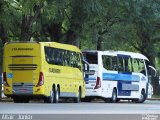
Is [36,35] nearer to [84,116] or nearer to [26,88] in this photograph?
[26,88]

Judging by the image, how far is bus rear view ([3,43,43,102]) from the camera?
28922 mm

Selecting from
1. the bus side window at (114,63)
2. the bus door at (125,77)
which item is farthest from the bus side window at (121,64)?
the bus side window at (114,63)

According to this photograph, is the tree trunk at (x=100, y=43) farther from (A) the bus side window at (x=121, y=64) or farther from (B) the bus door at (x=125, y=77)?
(A) the bus side window at (x=121, y=64)

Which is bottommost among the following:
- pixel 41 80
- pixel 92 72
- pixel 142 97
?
pixel 142 97

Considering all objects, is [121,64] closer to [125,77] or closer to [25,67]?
[125,77]

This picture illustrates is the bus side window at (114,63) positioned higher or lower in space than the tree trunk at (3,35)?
lower

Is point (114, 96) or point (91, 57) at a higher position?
point (91, 57)

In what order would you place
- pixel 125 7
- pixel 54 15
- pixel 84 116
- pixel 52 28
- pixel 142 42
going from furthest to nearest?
pixel 142 42
pixel 52 28
pixel 54 15
pixel 125 7
pixel 84 116

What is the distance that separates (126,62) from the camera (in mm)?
36969

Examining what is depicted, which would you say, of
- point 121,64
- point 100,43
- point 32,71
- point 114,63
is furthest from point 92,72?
point 100,43

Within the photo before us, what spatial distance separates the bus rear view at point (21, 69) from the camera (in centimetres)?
2892

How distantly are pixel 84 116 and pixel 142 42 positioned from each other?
4177 cm

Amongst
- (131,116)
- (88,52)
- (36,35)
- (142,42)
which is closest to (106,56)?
(88,52)

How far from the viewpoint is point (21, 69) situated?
29.0 meters
